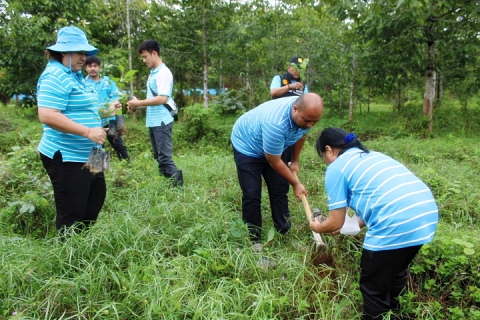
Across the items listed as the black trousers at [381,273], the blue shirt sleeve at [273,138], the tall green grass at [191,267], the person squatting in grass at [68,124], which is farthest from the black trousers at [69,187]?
the black trousers at [381,273]

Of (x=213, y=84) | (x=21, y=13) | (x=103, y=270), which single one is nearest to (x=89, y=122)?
(x=103, y=270)

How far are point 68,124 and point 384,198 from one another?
1842 mm

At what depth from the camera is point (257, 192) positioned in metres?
2.68

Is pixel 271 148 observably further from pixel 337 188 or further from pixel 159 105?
pixel 159 105

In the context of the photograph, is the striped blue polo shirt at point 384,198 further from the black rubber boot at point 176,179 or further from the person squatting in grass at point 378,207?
the black rubber boot at point 176,179

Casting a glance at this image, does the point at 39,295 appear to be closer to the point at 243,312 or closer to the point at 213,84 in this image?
the point at 243,312

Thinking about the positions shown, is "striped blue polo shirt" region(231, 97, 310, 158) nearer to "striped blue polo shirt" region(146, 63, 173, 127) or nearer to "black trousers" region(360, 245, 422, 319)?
"black trousers" region(360, 245, 422, 319)

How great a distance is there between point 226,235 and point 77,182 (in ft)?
3.59

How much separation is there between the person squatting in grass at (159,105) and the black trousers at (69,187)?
1394mm

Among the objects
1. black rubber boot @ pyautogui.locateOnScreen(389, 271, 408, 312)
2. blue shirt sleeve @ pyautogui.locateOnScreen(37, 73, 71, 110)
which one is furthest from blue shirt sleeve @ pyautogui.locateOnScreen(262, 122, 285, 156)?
blue shirt sleeve @ pyautogui.locateOnScreen(37, 73, 71, 110)

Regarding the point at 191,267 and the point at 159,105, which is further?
the point at 159,105

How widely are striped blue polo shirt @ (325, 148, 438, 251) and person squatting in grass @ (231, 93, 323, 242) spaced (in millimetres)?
479

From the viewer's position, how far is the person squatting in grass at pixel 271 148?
222 centimetres

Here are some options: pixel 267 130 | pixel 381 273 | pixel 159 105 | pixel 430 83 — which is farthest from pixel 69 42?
pixel 430 83
